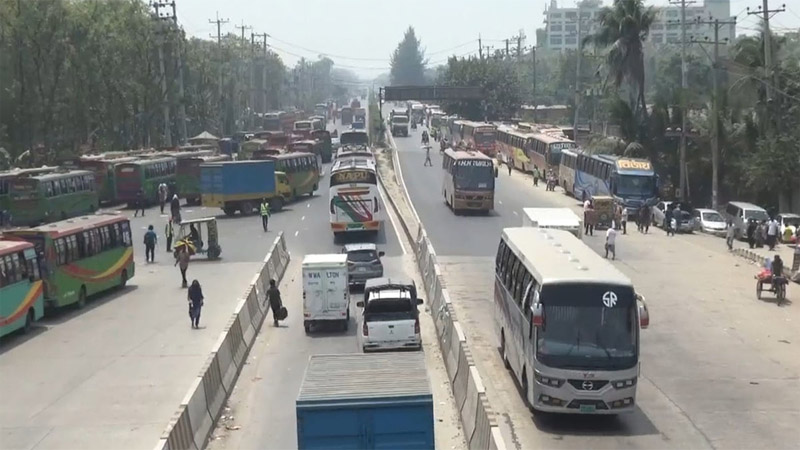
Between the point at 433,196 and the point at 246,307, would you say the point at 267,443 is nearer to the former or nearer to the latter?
the point at 246,307

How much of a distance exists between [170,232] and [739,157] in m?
31.4

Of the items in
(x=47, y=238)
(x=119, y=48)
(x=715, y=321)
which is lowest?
(x=715, y=321)

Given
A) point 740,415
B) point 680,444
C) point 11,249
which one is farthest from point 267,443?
point 11,249

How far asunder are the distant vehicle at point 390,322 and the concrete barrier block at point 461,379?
349 cm

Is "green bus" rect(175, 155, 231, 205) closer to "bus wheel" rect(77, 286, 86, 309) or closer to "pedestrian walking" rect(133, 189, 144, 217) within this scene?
"pedestrian walking" rect(133, 189, 144, 217)

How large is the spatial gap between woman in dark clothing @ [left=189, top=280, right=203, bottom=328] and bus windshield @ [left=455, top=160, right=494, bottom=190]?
27.4 m

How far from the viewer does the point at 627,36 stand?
73.9m

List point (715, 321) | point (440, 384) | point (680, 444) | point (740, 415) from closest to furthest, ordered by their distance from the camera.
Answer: point (680, 444)
point (740, 415)
point (440, 384)
point (715, 321)

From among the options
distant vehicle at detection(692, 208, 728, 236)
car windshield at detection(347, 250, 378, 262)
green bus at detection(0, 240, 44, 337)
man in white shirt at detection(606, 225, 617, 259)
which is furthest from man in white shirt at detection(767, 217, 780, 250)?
green bus at detection(0, 240, 44, 337)

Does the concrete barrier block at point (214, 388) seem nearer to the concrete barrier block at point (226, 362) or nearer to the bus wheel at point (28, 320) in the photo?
the concrete barrier block at point (226, 362)

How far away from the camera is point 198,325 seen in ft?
99.2

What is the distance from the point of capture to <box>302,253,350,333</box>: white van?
29.3 metres

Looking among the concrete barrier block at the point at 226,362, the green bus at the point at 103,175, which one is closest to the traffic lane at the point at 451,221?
the green bus at the point at 103,175

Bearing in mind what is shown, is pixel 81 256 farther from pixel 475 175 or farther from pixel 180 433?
pixel 475 175
